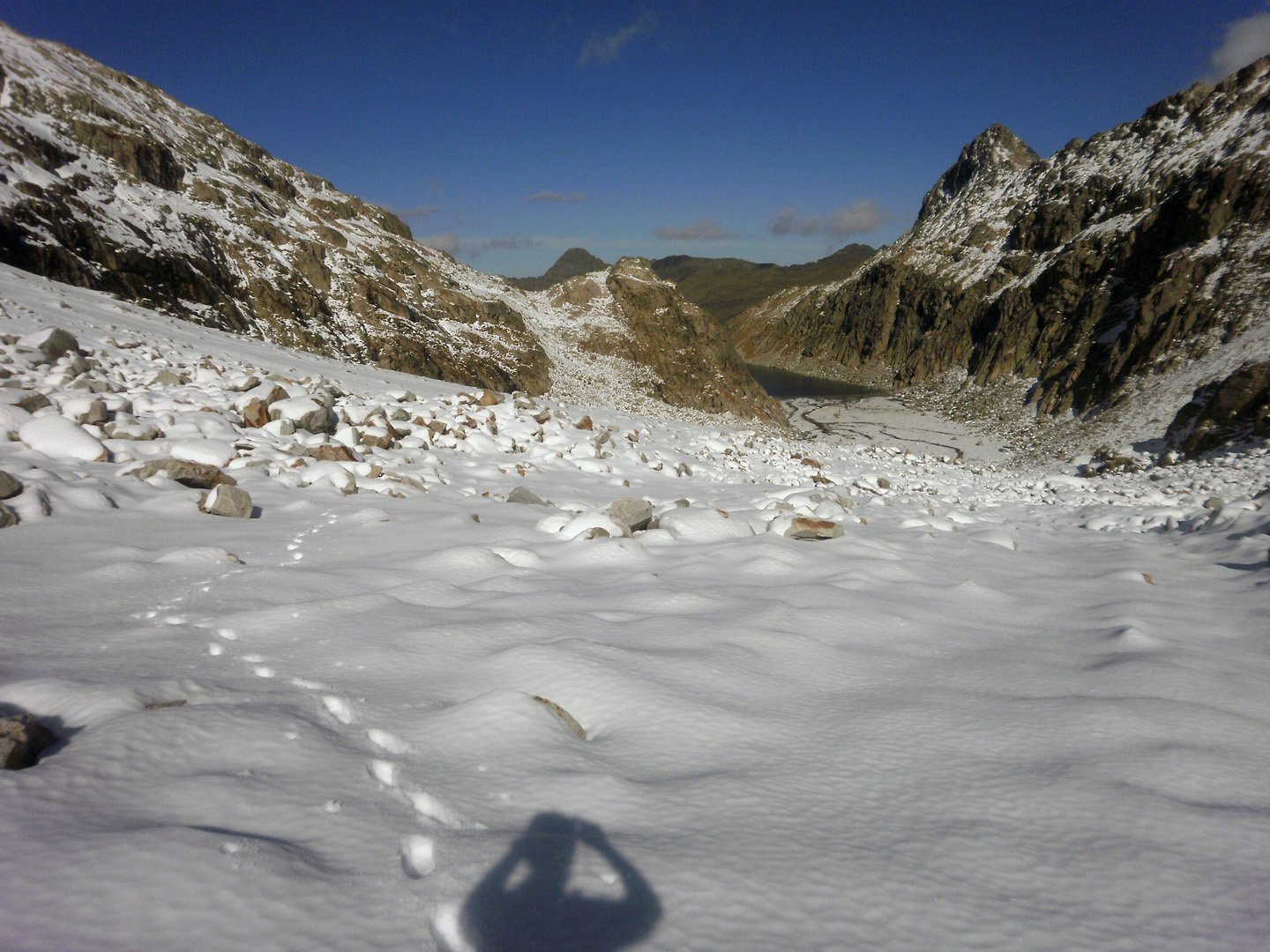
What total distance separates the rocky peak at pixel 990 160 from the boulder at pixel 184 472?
376 ft

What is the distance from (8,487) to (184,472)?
4.46 feet

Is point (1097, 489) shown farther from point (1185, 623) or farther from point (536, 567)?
point (536, 567)

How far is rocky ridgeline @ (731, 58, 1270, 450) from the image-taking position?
30688 millimetres

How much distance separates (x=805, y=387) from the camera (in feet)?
263

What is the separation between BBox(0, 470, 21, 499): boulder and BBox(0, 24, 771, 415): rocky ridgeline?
17.2m

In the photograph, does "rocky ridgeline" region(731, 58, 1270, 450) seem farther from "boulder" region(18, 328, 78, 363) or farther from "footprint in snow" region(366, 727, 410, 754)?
"boulder" region(18, 328, 78, 363)

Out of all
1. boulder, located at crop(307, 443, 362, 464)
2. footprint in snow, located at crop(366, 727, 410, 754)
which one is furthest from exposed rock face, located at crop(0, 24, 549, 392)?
footprint in snow, located at crop(366, 727, 410, 754)

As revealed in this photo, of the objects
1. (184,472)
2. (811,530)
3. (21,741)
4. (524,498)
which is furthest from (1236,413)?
(21,741)

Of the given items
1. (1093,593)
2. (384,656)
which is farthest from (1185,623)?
(384,656)

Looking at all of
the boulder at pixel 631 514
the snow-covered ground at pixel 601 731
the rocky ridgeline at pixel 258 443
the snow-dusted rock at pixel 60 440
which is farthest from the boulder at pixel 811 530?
the snow-dusted rock at pixel 60 440

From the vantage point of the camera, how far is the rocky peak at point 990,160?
101688 mm

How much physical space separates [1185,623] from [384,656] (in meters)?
4.78

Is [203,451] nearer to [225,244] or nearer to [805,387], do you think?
[225,244]

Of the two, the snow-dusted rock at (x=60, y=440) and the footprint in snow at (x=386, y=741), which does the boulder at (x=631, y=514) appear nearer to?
the footprint in snow at (x=386, y=741)
